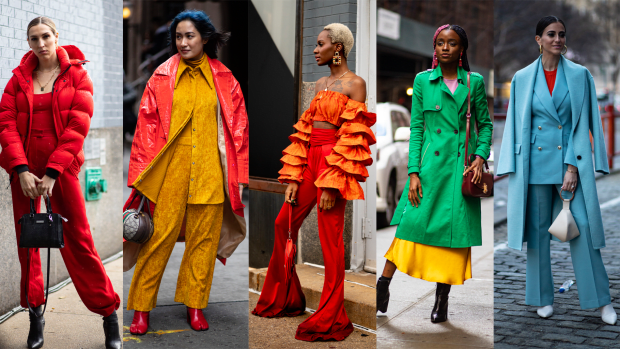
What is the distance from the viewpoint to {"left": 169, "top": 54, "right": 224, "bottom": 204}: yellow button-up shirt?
3812 mm

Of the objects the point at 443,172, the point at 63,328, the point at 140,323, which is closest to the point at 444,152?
the point at 443,172

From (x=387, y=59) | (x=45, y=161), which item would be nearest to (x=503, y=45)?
(x=387, y=59)

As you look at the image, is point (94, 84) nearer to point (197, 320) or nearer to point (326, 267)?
point (197, 320)

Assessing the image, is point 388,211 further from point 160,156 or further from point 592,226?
point 160,156

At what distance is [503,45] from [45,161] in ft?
117

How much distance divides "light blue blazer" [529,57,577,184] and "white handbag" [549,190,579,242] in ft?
0.66

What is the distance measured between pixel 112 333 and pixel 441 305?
204cm

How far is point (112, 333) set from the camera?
3.85m

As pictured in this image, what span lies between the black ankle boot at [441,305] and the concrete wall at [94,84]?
2687 mm

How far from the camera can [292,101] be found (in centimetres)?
360

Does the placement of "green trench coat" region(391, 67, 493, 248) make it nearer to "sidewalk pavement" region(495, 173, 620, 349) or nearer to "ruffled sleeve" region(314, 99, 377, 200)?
"ruffled sleeve" region(314, 99, 377, 200)

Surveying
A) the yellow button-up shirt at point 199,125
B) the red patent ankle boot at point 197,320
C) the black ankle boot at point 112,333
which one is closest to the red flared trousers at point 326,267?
the red patent ankle boot at point 197,320

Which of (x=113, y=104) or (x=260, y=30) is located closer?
(x=260, y=30)

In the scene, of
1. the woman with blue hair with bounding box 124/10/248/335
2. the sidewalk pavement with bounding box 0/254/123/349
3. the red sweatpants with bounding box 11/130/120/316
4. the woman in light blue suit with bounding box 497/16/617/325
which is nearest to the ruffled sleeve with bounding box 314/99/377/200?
the woman with blue hair with bounding box 124/10/248/335
